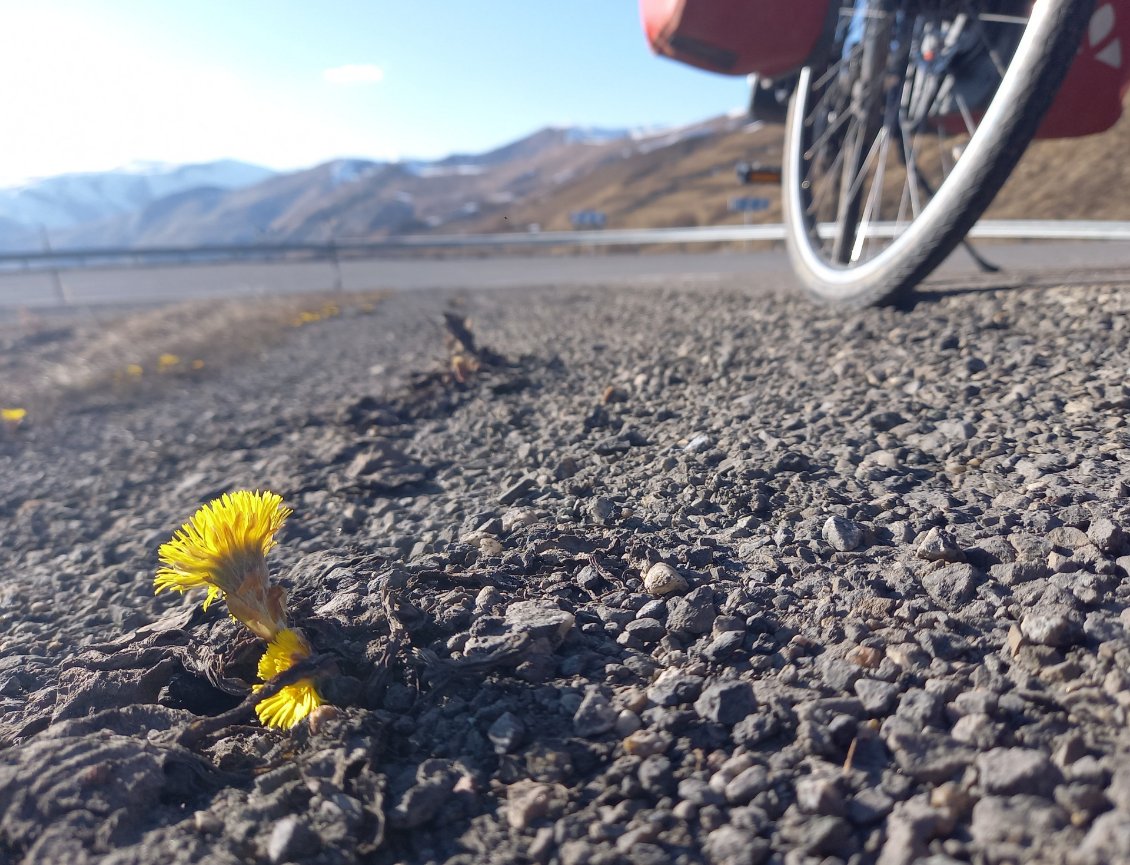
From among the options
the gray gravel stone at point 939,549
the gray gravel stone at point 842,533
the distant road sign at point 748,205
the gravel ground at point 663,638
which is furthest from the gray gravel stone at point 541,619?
the distant road sign at point 748,205

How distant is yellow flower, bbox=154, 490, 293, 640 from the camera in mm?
1311

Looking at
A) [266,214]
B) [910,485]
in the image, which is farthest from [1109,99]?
[266,214]

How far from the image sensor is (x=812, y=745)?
1.11 m

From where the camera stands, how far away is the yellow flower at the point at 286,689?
4.24ft

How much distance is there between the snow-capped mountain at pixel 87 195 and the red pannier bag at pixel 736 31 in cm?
9890

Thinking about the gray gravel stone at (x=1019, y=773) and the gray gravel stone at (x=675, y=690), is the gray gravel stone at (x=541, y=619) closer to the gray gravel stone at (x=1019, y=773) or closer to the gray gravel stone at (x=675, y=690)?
the gray gravel stone at (x=675, y=690)

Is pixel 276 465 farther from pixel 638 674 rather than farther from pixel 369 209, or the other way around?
pixel 369 209

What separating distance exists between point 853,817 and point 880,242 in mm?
7647

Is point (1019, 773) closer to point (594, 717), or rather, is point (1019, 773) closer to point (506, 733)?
point (594, 717)

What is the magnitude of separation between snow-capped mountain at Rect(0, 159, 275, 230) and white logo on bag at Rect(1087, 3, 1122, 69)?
10034 cm

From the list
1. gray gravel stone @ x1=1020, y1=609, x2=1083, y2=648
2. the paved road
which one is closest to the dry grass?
the paved road

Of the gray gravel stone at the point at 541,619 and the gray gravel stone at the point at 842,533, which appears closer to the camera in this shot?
the gray gravel stone at the point at 541,619

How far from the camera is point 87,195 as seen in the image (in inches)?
3789

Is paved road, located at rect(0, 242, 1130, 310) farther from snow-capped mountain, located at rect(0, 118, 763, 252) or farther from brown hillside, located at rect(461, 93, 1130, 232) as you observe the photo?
snow-capped mountain, located at rect(0, 118, 763, 252)
